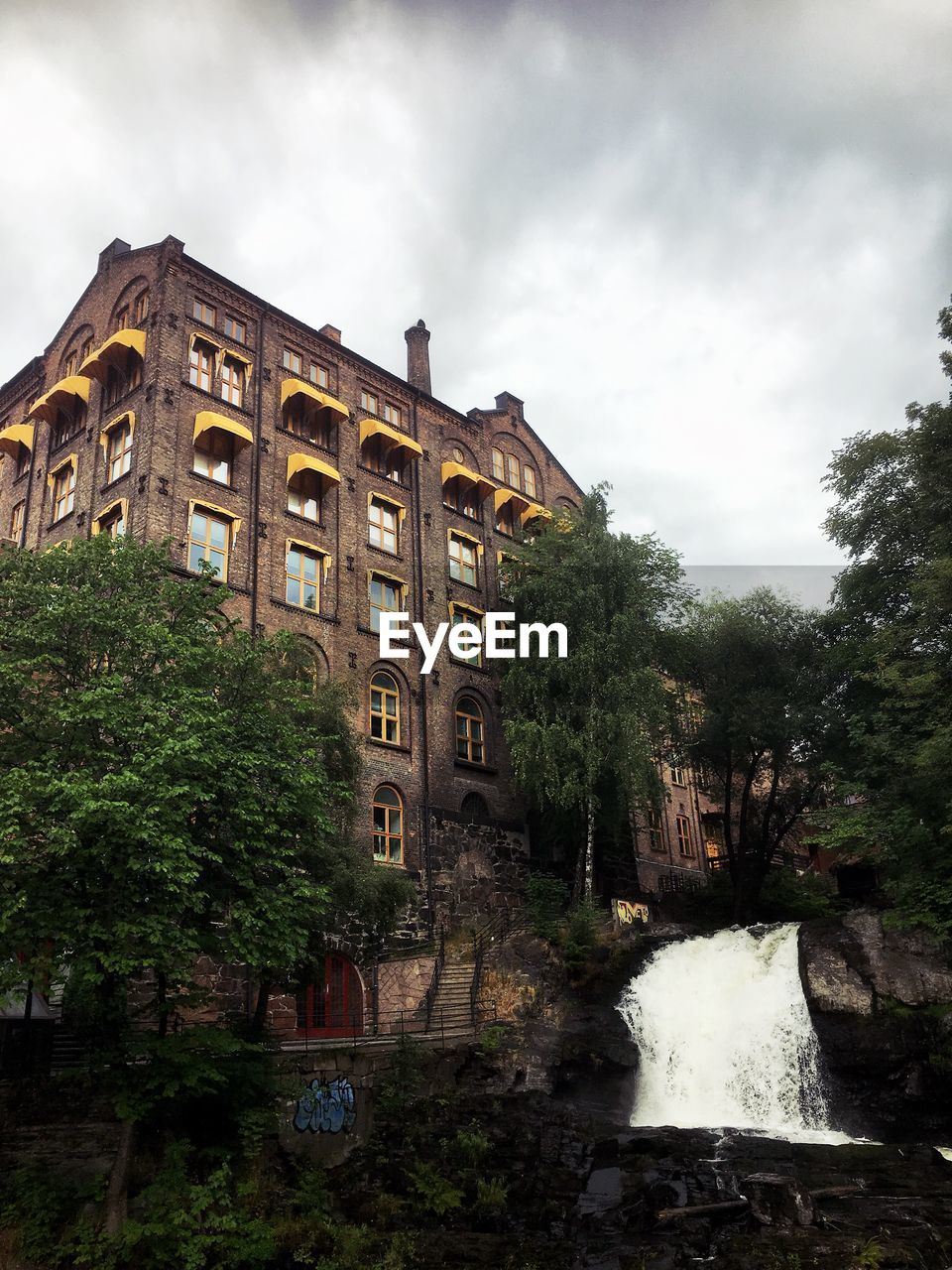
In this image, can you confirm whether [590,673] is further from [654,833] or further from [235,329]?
[235,329]

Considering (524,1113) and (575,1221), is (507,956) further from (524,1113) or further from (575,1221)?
(575,1221)

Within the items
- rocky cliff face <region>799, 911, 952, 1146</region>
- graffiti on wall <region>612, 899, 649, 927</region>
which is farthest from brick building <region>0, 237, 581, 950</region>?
rocky cliff face <region>799, 911, 952, 1146</region>

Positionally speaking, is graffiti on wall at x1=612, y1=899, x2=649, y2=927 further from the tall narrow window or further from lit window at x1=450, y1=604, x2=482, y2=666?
the tall narrow window

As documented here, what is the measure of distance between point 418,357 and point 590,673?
1521 cm

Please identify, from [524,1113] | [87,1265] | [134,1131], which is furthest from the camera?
[524,1113]

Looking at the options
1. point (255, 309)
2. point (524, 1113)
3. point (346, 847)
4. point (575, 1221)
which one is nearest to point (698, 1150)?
point (575, 1221)

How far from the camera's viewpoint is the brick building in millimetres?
29125

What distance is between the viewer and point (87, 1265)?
15875 millimetres

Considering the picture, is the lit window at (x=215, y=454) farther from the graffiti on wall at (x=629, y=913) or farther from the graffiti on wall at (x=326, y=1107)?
the graffiti on wall at (x=629, y=913)

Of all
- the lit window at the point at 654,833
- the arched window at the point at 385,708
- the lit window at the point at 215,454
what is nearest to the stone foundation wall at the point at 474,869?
the arched window at the point at 385,708

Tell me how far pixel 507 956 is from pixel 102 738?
13.2 metres

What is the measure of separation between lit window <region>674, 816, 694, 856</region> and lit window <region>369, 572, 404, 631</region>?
19191 mm

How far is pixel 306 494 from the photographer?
3203 centimetres

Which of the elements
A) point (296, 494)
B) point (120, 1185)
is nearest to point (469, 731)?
point (296, 494)
